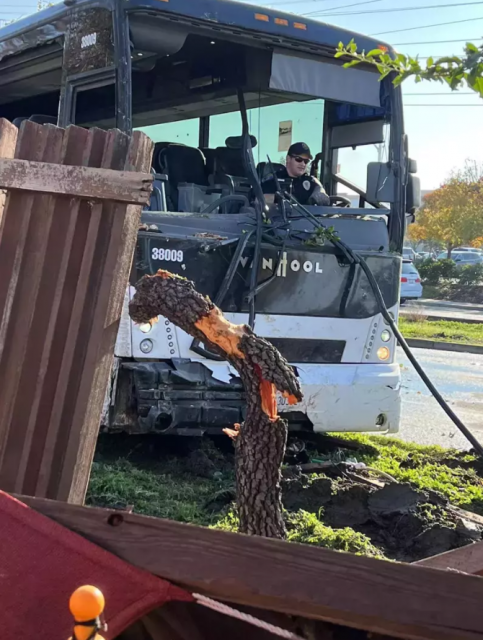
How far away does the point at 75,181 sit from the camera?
251 centimetres

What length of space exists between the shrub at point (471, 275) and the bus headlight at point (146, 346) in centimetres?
2602

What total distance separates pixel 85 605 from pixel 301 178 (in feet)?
17.7

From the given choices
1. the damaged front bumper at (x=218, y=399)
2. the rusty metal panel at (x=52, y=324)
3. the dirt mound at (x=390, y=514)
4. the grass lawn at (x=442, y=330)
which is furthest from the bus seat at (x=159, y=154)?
the grass lawn at (x=442, y=330)

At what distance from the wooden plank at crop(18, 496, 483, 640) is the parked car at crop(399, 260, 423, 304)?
77.1 ft

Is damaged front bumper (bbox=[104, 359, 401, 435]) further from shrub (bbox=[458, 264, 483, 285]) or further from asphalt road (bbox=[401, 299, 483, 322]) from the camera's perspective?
shrub (bbox=[458, 264, 483, 285])

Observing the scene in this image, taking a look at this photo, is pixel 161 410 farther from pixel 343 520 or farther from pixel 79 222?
pixel 79 222

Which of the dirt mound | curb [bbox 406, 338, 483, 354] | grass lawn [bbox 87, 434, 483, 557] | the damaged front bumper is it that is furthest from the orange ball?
curb [bbox 406, 338, 483, 354]

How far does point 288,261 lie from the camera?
5.52 m

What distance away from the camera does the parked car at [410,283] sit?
2456 cm

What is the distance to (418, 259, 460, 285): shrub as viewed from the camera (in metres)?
30.2

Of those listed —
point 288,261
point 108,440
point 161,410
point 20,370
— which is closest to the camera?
point 20,370

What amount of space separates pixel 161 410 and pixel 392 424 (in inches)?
80.0

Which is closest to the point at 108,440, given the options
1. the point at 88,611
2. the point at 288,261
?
the point at 288,261

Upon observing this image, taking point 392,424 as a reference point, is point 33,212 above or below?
above
